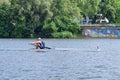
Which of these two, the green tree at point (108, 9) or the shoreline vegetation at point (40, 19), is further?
the green tree at point (108, 9)

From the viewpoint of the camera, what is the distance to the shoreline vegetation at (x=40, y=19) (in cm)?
11144

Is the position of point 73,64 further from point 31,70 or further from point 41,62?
point 31,70

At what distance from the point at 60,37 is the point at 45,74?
78914 mm

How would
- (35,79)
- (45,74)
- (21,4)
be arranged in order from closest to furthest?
1. (35,79)
2. (45,74)
3. (21,4)

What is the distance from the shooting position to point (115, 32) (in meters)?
122

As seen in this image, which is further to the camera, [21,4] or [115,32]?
[115,32]

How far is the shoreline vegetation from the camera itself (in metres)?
111

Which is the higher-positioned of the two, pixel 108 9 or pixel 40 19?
pixel 108 9

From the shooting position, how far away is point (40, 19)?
371ft

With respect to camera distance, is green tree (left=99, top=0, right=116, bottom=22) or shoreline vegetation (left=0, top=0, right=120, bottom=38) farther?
green tree (left=99, top=0, right=116, bottom=22)

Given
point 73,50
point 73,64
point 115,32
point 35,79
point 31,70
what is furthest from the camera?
point 115,32

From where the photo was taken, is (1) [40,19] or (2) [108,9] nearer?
(1) [40,19]

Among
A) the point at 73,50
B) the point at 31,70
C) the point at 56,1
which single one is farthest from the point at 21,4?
the point at 31,70

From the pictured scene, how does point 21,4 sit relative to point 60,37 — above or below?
above
